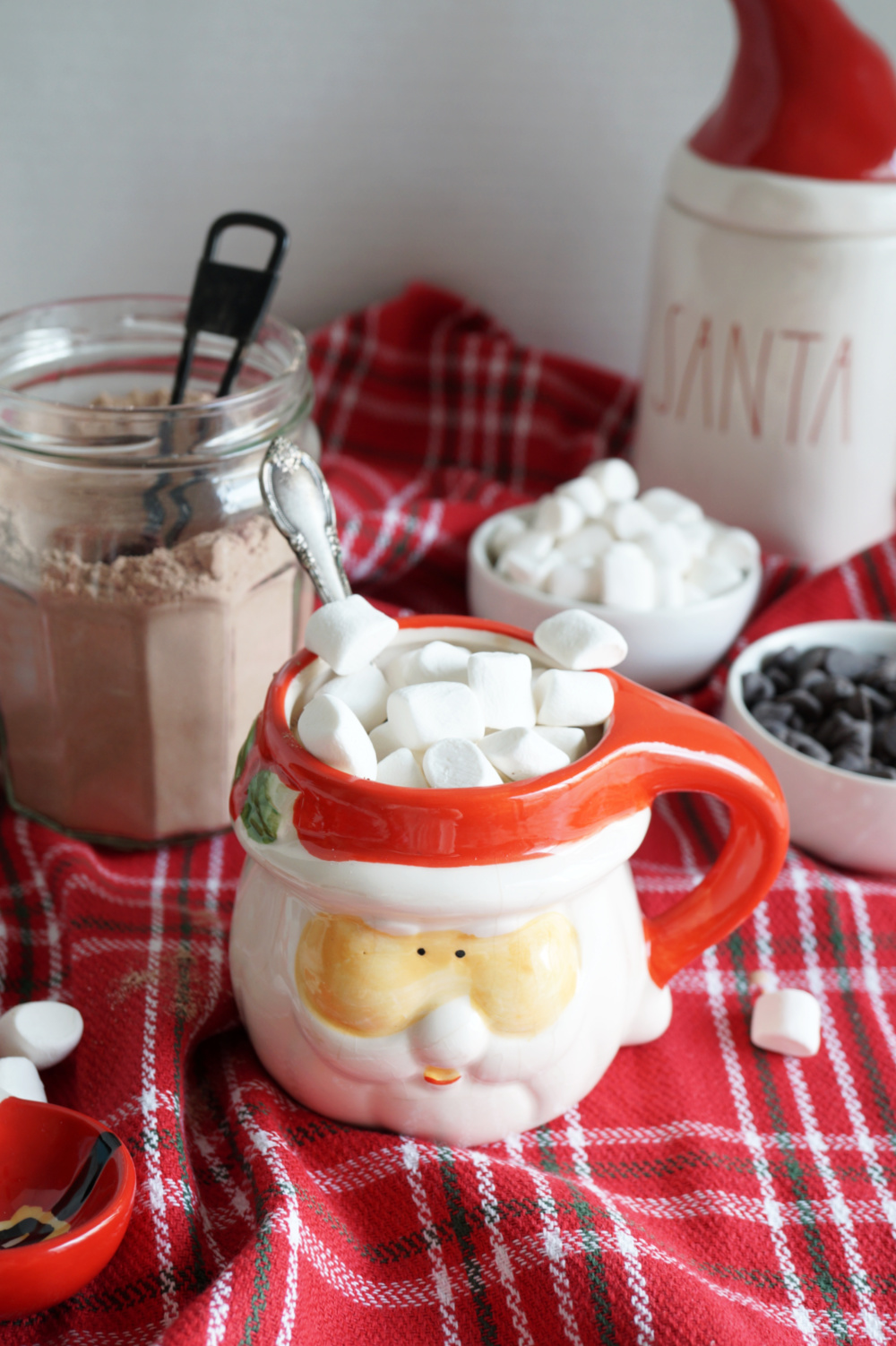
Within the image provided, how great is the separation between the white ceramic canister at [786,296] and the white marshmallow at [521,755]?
58 centimetres

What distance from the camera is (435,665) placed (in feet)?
1.65

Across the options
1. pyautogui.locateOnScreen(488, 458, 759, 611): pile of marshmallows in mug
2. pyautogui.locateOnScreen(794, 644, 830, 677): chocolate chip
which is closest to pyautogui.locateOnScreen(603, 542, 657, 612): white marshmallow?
pyautogui.locateOnScreen(488, 458, 759, 611): pile of marshmallows in mug

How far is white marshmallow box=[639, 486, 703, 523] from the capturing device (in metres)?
0.88

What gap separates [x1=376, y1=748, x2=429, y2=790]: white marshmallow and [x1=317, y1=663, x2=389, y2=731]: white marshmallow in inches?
1.5

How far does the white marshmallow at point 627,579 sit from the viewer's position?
0.80 m

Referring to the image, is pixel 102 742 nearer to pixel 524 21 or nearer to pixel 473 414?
pixel 473 414

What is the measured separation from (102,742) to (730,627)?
0.45m

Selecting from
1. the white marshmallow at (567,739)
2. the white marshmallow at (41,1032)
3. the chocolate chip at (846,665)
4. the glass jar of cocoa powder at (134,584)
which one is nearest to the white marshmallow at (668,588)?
the chocolate chip at (846,665)

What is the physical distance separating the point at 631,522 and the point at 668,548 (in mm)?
34

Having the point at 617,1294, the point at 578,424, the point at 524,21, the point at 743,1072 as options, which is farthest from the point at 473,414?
the point at 617,1294

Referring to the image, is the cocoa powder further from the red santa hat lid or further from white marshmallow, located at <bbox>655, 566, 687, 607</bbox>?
the red santa hat lid

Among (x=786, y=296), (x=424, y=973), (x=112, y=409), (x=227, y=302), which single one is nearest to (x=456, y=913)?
(x=424, y=973)

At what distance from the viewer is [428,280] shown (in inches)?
46.6

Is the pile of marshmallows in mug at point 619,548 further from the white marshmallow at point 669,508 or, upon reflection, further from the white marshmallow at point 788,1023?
the white marshmallow at point 788,1023
